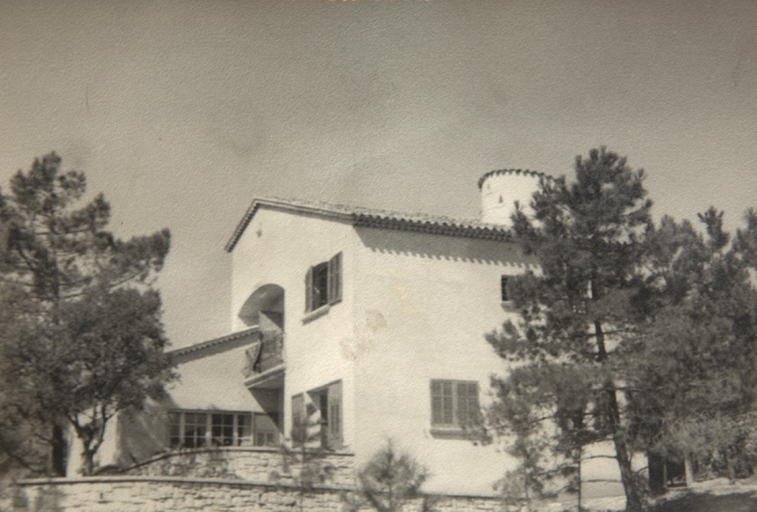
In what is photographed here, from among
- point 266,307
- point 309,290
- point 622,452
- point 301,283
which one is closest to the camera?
point 622,452

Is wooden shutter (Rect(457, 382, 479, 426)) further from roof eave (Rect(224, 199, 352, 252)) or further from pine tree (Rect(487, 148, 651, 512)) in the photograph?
roof eave (Rect(224, 199, 352, 252))

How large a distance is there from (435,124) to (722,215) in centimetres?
746

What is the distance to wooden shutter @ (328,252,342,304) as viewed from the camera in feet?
75.5

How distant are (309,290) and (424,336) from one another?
404 centimetres

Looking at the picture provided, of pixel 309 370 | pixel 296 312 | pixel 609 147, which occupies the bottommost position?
pixel 309 370

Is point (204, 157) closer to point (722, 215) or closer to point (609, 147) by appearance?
point (609, 147)

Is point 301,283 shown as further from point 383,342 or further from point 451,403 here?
point 451,403

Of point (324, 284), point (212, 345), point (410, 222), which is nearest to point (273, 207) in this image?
point (324, 284)

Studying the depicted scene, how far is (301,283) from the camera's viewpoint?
83.5 feet

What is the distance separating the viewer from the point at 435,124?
22062 mm

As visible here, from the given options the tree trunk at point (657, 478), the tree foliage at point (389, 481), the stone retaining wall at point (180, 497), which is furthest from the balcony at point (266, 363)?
the tree trunk at point (657, 478)

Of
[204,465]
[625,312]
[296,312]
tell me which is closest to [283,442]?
[204,465]

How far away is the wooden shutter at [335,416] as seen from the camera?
22000 millimetres

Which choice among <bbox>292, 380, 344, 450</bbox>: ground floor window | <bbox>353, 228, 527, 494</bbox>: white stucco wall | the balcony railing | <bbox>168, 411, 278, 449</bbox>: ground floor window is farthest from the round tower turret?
<bbox>168, 411, 278, 449</bbox>: ground floor window
